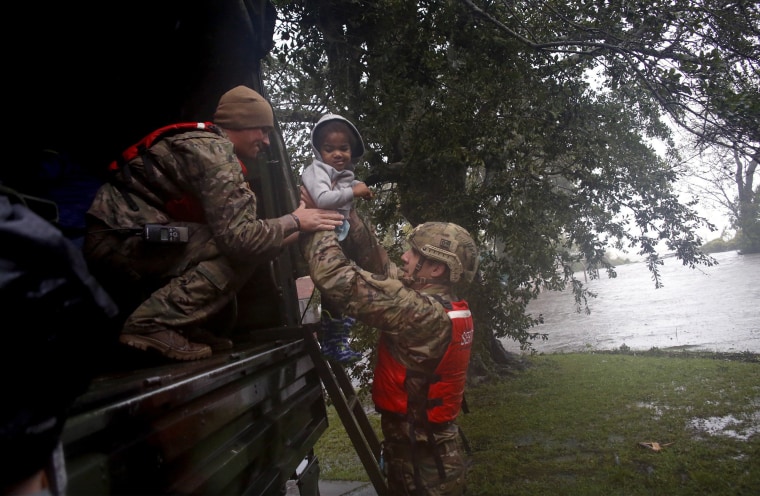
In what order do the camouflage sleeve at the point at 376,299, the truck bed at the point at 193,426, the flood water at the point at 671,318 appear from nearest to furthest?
the truck bed at the point at 193,426, the camouflage sleeve at the point at 376,299, the flood water at the point at 671,318

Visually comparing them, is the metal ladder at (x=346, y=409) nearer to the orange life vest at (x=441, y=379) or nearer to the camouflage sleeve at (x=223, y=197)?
the orange life vest at (x=441, y=379)

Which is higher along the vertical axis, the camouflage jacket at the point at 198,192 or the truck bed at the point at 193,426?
the camouflage jacket at the point at 198,192

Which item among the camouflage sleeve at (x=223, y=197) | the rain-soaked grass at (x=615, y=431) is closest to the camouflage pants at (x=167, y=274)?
the camouflage sleeve at (x=223, y=197)

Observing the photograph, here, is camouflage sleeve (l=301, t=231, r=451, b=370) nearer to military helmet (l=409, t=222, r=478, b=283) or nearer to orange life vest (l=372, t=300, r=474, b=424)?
orange life vest (l=372, t=300, r=474, b=424)

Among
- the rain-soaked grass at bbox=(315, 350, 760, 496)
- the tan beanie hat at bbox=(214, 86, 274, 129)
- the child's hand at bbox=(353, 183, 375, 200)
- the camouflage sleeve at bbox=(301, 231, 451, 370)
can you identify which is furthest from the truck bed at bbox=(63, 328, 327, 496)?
the rain-soaked grass at bbox=(315, 350, 760, 496)

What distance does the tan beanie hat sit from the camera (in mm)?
2521

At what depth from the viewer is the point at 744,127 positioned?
3.84m

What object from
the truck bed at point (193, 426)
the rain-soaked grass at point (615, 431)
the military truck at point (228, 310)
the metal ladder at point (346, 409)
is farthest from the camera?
the rain-soaked grass at point (615, 431)

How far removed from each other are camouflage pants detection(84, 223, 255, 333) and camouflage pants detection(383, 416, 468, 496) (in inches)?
46.0

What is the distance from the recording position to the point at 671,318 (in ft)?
38.9

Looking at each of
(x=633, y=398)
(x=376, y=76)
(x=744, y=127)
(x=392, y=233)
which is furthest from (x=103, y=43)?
(x=633, y=398)

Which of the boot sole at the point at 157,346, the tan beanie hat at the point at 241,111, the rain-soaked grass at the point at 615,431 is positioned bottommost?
the rain-soaked grass at the point at 615,431

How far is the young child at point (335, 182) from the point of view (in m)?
2.49

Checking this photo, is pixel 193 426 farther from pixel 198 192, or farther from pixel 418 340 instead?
pixel 418 340
